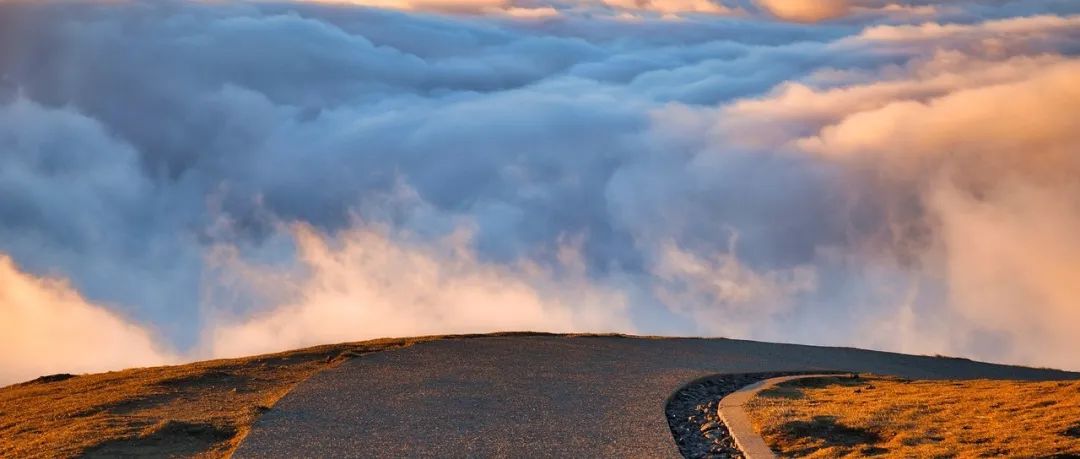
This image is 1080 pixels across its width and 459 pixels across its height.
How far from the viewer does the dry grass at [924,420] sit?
925 cm

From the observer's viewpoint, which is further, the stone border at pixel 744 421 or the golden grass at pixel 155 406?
the golden grass at pixel 155 406

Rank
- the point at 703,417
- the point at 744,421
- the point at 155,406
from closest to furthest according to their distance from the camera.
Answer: the point at 744,421 < the point at 703,417 < the point at 155,406

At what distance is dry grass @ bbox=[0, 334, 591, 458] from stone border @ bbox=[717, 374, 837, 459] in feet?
16.9

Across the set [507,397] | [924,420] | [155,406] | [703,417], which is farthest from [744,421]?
[155,406]

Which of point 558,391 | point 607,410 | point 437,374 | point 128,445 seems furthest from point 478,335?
point 128,445

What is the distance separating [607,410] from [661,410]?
0.64m

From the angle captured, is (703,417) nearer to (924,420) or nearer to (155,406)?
(924,420)

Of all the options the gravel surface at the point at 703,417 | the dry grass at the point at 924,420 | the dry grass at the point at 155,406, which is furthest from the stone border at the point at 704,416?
the dry grass at the point at 155,406

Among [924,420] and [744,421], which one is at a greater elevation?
[744,421]

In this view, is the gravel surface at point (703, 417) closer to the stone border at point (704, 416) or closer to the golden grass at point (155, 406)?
the stone border at point (704, 416)

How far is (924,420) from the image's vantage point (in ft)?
34.9

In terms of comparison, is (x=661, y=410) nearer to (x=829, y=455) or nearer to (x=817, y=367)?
(x=829, y=455)

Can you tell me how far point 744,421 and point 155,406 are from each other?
279 inches

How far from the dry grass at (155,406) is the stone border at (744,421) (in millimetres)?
5140
